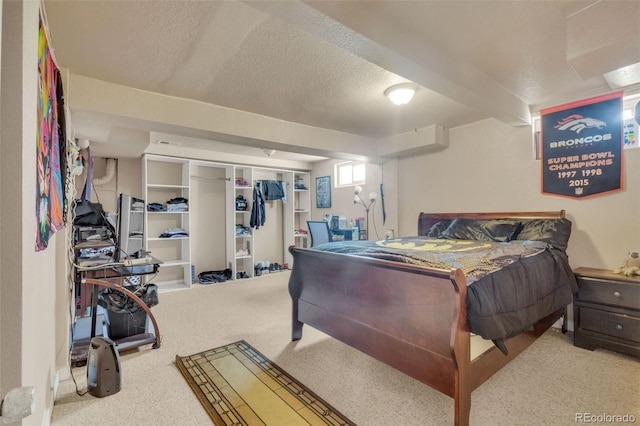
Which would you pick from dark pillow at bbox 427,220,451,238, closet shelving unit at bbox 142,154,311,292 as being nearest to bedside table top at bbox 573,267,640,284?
dark pillow at bbox 427,220,451,238

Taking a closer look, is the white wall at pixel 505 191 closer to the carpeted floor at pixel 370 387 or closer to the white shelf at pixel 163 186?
the carpeted floor at pixel 370 387

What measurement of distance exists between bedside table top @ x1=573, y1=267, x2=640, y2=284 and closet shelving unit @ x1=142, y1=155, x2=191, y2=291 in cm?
508

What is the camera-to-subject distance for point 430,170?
4.34 metres

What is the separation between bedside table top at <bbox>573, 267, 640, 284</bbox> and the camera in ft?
7.90

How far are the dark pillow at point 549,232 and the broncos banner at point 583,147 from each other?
0.36 metres

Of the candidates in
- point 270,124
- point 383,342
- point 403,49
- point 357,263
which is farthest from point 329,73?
point 383,342

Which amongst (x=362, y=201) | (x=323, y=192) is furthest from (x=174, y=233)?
(x=362, y=201)

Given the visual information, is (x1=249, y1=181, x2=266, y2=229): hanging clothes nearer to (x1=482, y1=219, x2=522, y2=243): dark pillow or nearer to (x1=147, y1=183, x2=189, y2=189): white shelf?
(x1=147, y1=183, x2=189, y2=189): white shelf

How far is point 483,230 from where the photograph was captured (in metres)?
3.39

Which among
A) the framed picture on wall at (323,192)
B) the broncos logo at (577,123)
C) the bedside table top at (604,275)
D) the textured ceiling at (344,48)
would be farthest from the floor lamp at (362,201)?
the bedside table top at (604,275)

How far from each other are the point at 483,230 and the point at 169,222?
485 cm

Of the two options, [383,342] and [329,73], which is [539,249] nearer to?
[383,342]

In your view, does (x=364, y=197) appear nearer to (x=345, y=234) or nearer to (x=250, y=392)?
(x=345, y=234)

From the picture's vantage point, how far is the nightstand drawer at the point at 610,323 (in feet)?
7.66
